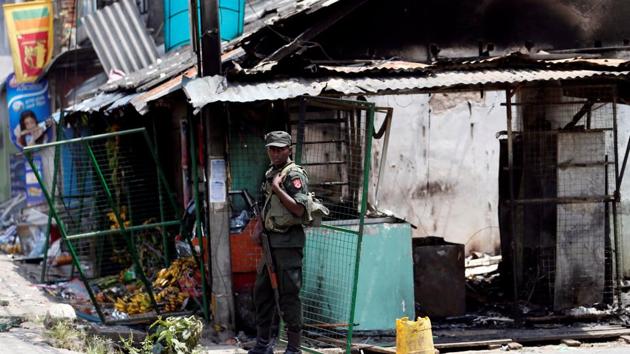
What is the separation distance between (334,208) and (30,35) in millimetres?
10019

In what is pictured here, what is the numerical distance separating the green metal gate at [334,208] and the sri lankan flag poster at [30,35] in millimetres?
9227

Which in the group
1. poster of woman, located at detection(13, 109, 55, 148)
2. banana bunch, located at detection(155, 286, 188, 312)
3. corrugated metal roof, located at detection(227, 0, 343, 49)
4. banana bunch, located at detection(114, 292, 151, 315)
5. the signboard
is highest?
corrugated metal roof, located at detection(227, 0, 343, 49)

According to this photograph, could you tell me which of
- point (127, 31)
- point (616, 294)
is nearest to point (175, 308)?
point (616, 294)

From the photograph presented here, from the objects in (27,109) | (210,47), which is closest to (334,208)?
(210,47)

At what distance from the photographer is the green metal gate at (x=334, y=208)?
321 inches

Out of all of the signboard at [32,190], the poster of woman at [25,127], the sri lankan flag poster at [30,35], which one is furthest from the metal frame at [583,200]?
the signboard at [32,190]

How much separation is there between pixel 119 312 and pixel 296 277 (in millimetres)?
3856

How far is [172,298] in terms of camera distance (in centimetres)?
1048

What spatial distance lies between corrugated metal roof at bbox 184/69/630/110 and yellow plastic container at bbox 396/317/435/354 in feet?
8.01

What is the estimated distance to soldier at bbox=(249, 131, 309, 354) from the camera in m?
7.53

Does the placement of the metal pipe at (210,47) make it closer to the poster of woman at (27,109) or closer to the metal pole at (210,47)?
the metal pole at (210,47)

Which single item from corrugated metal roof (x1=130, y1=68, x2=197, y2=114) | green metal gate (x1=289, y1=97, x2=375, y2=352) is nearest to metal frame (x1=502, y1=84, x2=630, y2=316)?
green metal gate (x1=289, y1=97, x2=375, y2=352)

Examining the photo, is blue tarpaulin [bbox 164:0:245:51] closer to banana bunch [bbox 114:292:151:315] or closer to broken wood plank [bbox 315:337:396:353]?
banana bunch [bbox 114:292:151:315]

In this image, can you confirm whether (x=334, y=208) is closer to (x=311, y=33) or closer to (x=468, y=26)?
(x=311, y=33)
